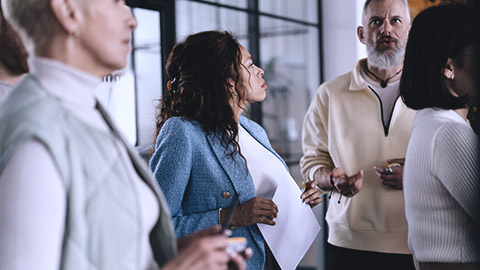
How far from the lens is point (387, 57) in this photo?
7.75 feet

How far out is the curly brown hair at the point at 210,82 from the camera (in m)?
1.74

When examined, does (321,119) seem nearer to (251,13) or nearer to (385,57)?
(385,57)

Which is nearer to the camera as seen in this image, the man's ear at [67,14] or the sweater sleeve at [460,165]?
the man's ear at [67,14]

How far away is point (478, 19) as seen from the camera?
1.23m

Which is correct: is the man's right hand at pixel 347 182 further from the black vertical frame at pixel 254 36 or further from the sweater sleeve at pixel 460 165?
the black vertical frame at pixel 254 36

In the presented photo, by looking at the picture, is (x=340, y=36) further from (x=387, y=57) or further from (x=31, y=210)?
(x=31, y=210)

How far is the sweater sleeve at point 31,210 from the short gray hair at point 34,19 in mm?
190

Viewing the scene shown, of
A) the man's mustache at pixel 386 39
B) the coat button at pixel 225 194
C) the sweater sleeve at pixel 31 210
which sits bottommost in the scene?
the coat button at pixel 225 194

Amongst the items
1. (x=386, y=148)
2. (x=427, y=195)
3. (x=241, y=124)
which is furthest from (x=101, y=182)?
(x=386, y=148)

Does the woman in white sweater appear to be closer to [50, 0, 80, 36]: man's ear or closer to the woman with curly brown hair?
the woman with curly brown hair

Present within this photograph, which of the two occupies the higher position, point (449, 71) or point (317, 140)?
point (449, 71)

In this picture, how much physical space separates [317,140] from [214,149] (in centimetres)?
96

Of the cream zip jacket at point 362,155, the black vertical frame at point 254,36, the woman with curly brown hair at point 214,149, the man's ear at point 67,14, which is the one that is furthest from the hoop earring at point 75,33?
the black vertical frame at point 254,36

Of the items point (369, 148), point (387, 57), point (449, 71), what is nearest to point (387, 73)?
point (387, 57)
